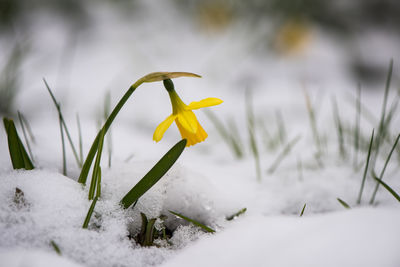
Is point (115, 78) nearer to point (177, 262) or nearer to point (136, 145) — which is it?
point (136, 145)

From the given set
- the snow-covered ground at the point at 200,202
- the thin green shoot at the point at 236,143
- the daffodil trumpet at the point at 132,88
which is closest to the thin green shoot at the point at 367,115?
the snow-covered ground at the point at 200,202

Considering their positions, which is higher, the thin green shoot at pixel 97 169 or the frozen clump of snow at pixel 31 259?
the thin green shoot at pixel 97 169

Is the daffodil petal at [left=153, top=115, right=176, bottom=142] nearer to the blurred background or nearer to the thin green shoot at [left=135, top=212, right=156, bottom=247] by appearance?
the thin green shoot at [left=135, top=212, right=156, bottom=247]

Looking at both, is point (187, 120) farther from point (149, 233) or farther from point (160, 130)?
point (149, 233)

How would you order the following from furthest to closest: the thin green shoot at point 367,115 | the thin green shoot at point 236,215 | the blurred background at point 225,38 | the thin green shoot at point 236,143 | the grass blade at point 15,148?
the blurred background at point 225,38, the thin green shoot at point 367,115, the thin green shoot at point 236,143, the thin green shoot at point 236,215, the grass blade at point 15,148

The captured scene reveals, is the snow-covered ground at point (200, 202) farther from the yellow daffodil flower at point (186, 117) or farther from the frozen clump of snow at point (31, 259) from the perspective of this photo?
the yellow daffodil flower at point (186, 117)

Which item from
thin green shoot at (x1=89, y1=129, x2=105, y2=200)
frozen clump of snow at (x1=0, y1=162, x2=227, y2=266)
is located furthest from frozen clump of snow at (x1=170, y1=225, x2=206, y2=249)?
thin green shoot at (x1=89, y1=129, x2=105, y2=200)
